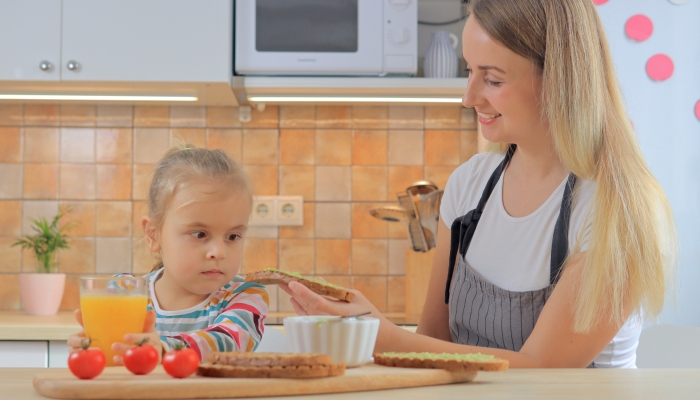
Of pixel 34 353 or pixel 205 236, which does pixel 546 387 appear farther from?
pixel 34 353

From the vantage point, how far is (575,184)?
1.36m

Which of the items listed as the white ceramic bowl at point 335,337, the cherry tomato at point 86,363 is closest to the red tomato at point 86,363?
the cherry tomato at point 86,363

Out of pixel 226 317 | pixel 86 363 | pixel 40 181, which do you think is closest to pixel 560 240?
pixel 226 317

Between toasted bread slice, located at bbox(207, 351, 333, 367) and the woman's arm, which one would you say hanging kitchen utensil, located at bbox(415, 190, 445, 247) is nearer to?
the woman's arm

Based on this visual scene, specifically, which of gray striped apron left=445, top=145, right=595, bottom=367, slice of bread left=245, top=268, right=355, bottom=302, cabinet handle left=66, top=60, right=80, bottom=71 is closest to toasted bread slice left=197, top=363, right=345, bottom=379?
slice of bread left=245, top=268, right=355, bottom=302

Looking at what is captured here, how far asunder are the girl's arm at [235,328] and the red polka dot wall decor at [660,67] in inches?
61.3

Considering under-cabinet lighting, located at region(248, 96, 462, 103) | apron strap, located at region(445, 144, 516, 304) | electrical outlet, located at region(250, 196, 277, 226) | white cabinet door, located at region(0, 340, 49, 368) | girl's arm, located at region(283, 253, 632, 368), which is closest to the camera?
girl's arm, located at region(283, 253, 632, 368)

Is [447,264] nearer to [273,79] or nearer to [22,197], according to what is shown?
[273,79]

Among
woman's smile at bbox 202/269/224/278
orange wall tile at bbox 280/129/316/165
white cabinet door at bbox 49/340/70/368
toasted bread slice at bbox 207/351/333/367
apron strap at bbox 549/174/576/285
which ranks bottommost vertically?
white cabinet door at bbox 49/340/70/368

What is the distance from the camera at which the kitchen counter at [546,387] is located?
715 millimetres

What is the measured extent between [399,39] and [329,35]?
0.73ft

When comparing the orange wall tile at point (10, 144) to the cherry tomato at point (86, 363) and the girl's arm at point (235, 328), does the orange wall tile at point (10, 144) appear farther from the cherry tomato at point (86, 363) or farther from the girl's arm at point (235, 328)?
the cherry tomato at point (86, 363)

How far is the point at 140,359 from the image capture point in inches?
29.2

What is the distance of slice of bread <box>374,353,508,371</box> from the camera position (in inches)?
31.2
